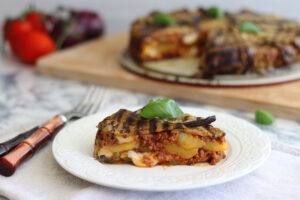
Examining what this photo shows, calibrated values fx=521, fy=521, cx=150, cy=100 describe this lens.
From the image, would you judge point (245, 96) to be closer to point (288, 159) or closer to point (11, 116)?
point (288, 159)

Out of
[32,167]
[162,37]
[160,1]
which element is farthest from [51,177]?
[160,1]

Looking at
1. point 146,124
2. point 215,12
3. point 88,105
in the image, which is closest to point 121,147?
point 146,124

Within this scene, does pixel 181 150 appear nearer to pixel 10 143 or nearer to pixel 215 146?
pixel 215 146

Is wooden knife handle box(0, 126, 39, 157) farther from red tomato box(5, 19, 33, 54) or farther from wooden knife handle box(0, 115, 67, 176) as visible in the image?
red tomato box(5, 19, 33, 54)

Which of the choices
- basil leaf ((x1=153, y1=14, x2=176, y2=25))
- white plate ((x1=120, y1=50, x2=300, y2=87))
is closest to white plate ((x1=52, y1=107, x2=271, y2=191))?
white plate ((x1=120, y1=50, x2=300, y2=87))

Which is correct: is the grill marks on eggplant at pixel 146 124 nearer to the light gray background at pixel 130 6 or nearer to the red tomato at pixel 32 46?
the red tomato at pixel 32 46

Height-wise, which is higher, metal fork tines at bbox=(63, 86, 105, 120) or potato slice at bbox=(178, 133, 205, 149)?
potato slice at bbox=(178, 133, 205, 149)
